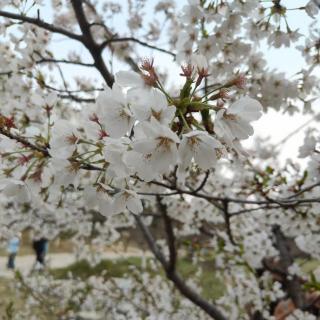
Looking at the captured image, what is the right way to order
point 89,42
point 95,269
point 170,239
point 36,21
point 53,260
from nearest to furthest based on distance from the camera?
point 36,21 → point 89,42 → point 170,239 → point 95,269 → point 53,260

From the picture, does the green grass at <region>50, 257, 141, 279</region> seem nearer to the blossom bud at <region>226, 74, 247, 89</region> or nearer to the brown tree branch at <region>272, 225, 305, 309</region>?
the brown tree branch at <region>272, 225, 305, 309</region>

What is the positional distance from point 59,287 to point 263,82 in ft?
20.4

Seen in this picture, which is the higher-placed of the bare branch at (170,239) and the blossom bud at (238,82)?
the bare branch at (170,239)

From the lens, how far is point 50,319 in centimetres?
710

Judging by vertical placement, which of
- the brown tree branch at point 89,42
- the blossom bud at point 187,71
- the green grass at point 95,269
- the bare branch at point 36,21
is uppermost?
the green grass at point 95,269

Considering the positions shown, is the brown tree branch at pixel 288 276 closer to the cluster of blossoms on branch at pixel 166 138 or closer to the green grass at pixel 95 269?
the cluster of blossoms on branch at pixel 166 138

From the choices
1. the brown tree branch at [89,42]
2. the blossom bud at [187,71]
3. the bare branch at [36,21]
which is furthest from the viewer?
the brown tree branch at [89,42]

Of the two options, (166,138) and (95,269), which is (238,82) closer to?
(166,138)

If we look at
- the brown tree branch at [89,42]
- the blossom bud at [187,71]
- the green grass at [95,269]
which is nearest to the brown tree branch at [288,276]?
the brown tree branch at [89,42]

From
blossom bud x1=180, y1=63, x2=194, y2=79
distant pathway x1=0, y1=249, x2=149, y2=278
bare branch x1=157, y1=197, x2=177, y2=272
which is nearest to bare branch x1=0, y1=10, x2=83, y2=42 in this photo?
bare branch x1=157, y1=197, x2=177, y2=272

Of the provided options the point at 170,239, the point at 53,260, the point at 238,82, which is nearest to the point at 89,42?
the point at 170,239

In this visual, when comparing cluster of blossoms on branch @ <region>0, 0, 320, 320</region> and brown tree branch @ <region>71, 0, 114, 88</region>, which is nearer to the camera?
cluster of blossoms on branch @ <region>0, 0, 320, 320</region>

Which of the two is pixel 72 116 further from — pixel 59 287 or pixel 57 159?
pixel 59 287

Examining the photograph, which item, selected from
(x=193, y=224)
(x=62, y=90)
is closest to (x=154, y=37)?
(x=62, y=90)
